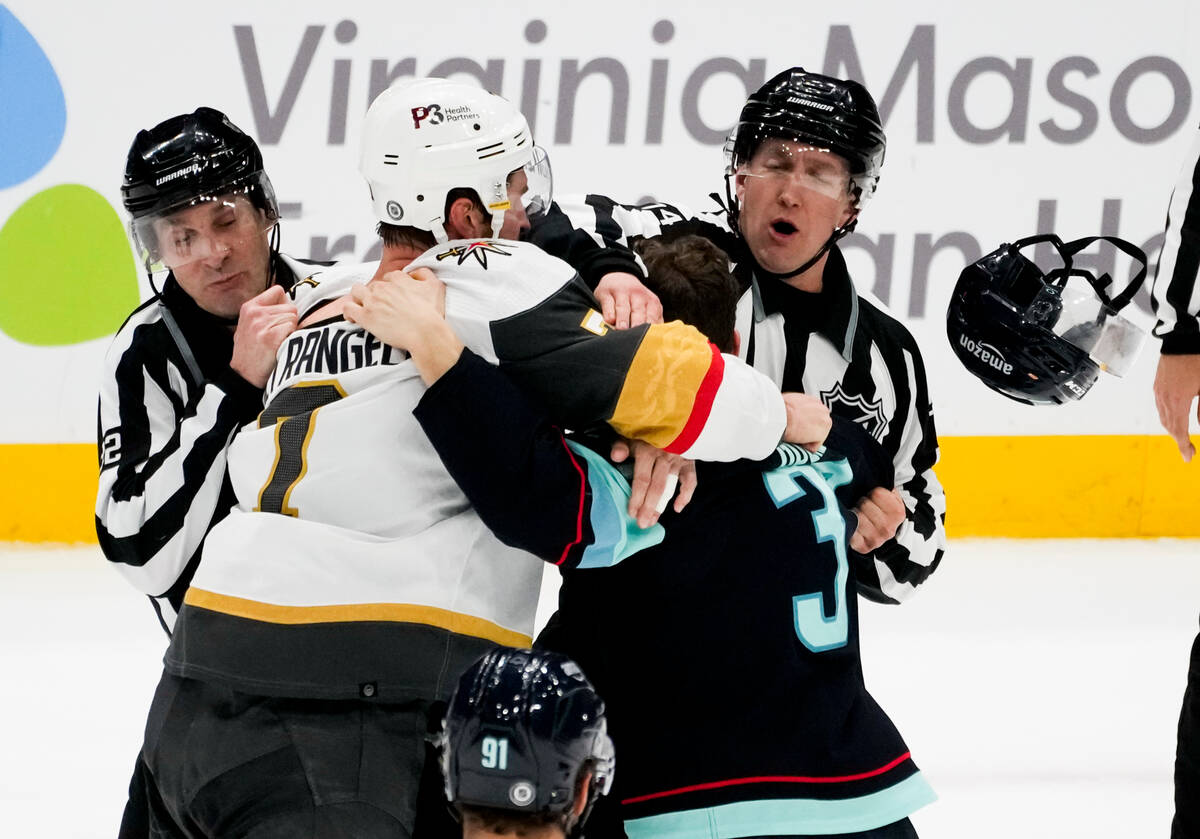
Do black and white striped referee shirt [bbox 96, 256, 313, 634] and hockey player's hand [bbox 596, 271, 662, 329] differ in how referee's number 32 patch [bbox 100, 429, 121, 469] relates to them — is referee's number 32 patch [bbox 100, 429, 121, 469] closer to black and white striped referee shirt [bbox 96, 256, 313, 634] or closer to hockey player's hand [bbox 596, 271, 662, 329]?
black and white striped referee shirt [bbox 96, 256, 313, 634]

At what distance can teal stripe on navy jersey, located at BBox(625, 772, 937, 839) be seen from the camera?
174 cm

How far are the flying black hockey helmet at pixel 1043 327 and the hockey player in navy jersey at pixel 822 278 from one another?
237 millimetres

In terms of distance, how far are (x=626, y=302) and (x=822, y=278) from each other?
0.77 meters

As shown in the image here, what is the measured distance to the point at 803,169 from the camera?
2564 mm

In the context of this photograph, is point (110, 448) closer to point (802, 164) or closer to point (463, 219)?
point (463, 219)

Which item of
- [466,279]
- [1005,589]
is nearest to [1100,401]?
[1005,589]

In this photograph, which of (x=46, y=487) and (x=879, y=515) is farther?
(x=46, y=487)

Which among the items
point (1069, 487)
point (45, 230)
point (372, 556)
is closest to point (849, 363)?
point (372, 556)

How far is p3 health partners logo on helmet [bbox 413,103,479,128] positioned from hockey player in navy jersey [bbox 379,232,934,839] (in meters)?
0.29

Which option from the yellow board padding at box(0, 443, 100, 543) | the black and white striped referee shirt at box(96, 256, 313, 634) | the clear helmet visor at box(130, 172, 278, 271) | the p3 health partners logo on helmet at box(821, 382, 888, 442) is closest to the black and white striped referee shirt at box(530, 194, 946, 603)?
the p3 health partners logo on helmet at box(821, 382, 888, 442)

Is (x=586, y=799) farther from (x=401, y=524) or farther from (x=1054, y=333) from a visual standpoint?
(x=1054, y=333)

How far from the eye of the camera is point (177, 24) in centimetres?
504

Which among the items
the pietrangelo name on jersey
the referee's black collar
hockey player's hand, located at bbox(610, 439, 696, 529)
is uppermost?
the pietrangelo name on jersey

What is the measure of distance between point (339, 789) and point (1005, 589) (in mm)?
3531
